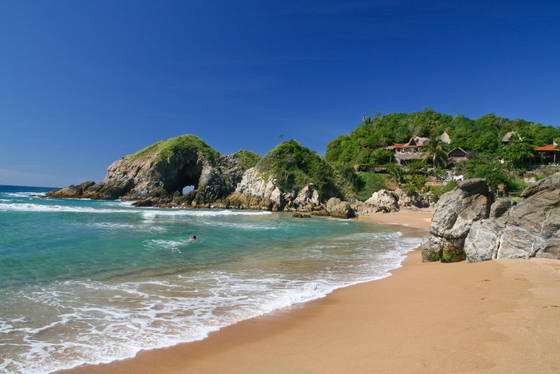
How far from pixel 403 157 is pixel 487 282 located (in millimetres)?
63990

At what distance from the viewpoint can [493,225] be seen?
29.7 feet

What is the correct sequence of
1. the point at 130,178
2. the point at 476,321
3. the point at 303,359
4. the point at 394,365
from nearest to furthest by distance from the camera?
the point at 394,365
the point at 303,359
the point at 476,321
the point at 130,178

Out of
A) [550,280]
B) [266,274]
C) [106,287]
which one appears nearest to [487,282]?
[550,280]

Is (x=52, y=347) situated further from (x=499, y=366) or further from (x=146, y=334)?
(x=499, y=366)

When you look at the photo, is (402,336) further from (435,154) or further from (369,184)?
(435,154)

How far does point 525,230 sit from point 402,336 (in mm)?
6836

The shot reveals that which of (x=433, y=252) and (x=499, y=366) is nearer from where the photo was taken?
(x=499, y=366)

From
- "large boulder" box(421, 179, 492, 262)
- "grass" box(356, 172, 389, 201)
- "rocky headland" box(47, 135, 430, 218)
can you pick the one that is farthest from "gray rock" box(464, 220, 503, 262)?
"grass" box(356, 172, 389, 201)

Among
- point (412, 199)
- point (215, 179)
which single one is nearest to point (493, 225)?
point (412, 199)

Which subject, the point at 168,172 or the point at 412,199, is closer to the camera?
the point at 412,199

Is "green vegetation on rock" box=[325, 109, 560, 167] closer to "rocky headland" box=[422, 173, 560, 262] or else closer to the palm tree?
the palm tree

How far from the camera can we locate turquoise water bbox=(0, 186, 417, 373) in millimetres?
4809

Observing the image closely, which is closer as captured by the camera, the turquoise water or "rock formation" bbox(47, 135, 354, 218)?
the turquoise water

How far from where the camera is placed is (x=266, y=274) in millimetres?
9477
